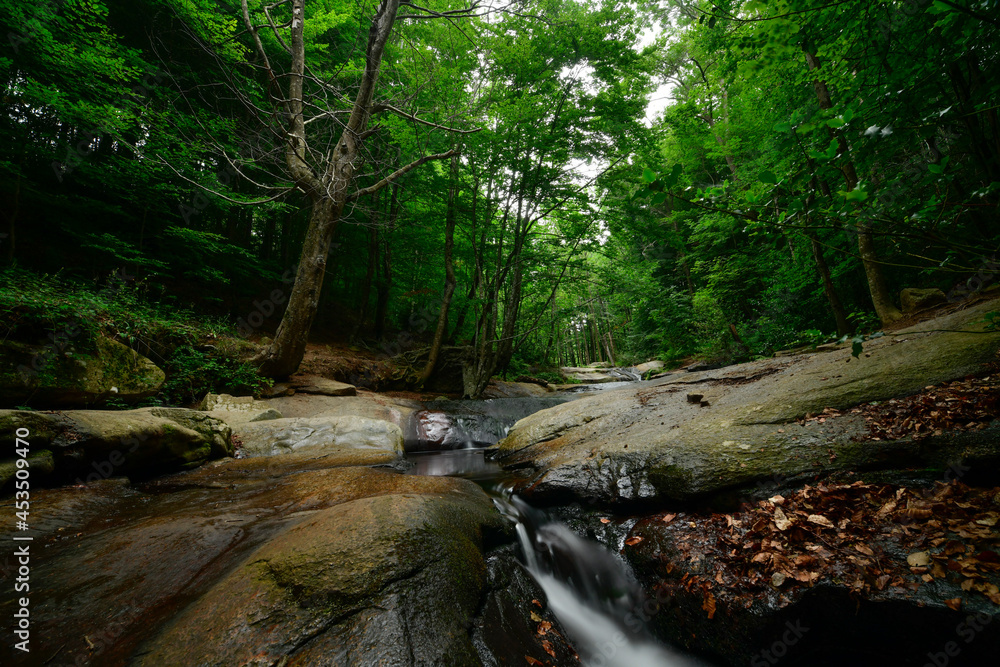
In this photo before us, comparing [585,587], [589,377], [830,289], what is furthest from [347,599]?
[589,377]

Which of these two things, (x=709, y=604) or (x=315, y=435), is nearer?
(x=709, y=604)

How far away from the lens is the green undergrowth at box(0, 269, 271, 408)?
175 inches

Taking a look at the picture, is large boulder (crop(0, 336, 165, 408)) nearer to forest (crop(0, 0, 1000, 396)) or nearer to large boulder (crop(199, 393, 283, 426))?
forest (crop(0, 0, 1000, 396))

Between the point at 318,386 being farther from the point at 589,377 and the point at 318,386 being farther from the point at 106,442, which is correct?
the point at 589,377

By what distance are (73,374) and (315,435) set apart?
124 inches

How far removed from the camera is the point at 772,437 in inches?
120

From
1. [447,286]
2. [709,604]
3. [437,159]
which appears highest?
[437,159]

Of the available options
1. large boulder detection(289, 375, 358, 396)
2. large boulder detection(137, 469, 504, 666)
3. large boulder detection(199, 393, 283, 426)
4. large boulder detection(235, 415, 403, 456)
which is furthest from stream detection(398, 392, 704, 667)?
large boulder detection(289, 375, 358, 396)

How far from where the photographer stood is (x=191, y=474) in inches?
160

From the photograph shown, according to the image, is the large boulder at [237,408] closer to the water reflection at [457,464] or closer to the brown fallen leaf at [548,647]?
the water reflection at [457,464]

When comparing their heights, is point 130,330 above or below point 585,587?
above

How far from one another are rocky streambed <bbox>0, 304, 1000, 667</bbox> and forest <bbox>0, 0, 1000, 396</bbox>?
1041mm

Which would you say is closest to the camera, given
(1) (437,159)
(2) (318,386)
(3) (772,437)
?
(3) (772,437)

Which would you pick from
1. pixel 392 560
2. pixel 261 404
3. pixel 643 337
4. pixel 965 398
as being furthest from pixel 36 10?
pixel 643 337
